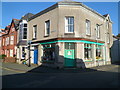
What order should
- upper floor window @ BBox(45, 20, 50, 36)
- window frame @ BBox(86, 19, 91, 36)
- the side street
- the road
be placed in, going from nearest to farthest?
the road < the side street < window frame @ BBox(86, 19, 91, 36) < upper floor window @ BBox(45, 20, 50, 36)

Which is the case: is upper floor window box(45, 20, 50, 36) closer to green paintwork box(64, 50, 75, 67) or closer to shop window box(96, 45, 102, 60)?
green paintwork box(64, 50, 75, 67)

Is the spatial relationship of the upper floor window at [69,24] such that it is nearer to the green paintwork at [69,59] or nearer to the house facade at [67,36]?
the house facade at [67,36]

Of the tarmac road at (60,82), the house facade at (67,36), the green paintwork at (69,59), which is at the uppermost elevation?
the house facade at (67,36)

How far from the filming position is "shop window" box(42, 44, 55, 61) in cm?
1385

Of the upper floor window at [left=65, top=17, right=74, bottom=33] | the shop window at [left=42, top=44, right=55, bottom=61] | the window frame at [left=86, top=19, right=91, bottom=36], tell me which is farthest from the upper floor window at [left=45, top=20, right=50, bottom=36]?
the window frame at [left=86, top=19, right=91, bottom=36]

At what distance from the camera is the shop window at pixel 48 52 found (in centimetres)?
1385

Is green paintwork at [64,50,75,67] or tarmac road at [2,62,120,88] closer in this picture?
tarmac road at [2,62,120,88]

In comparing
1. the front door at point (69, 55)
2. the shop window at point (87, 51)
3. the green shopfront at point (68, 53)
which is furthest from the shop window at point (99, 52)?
the front door at point (69, 55)

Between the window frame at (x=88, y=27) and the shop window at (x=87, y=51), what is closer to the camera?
the shop window at (x=87, y=51)

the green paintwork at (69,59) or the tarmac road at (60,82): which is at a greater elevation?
the green paintwork at (69,59)

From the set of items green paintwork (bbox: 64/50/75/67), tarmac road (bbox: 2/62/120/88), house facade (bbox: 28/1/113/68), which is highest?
house facade (bbox: 28/1/113/68)

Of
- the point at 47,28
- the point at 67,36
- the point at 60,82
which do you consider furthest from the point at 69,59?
the point at 60,82

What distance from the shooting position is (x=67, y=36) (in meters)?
13.0

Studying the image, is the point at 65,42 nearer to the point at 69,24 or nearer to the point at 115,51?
the point at 69,24
